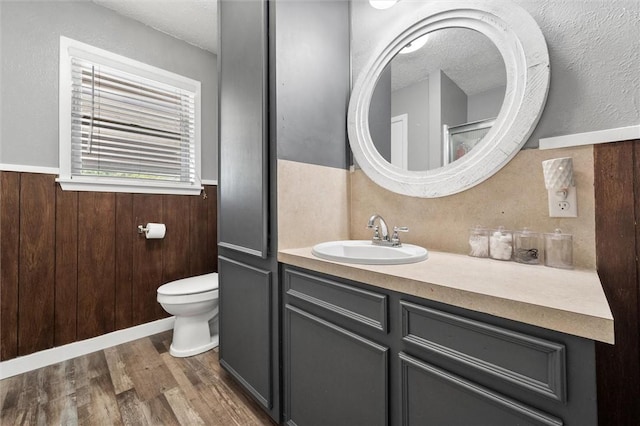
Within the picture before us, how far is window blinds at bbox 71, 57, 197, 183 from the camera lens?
1907mm

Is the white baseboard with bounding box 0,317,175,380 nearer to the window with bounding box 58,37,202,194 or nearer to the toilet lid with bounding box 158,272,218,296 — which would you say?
the toilet lid with bounding box 158,272,218,296

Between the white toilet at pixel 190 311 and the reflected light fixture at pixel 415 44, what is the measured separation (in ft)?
6.14

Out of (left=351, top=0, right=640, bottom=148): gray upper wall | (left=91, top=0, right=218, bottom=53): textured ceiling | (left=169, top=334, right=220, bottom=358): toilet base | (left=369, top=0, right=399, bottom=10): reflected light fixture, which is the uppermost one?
(left=91, top=0, right=218, bottom=53): textured ceiling

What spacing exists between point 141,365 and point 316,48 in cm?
219

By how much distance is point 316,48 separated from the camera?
55.5 inches

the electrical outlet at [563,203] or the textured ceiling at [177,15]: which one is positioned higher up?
the textured ceiling at [177,15]

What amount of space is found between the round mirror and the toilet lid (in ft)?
4.46

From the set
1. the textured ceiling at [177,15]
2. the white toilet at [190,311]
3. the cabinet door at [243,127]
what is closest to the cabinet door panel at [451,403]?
the cabinet door at [243,127]

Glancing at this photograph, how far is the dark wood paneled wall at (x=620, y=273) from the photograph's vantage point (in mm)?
768

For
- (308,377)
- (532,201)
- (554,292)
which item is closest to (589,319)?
(554,292)

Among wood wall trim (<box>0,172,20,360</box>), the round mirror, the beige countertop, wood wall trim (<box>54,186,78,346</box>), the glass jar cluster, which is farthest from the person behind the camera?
wood wall trim (<box>54,186,78,346</box>)

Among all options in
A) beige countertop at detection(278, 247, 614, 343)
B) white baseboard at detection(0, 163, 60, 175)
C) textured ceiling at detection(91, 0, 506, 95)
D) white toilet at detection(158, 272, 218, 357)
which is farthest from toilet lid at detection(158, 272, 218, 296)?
textured ceiling at detection(91, 0, 506, 95)

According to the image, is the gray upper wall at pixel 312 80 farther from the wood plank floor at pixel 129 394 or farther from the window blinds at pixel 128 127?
the window blinds at pixel 128 127

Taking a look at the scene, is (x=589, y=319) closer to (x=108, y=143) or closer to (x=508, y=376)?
(x=508, y=376)
